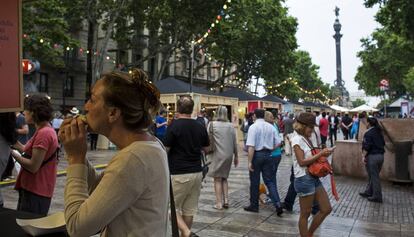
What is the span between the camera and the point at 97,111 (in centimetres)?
180

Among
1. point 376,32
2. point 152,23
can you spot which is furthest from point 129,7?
point 376,32

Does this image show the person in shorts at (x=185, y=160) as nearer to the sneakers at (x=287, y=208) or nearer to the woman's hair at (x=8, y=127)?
the woman's hair at (x=8, y=127)

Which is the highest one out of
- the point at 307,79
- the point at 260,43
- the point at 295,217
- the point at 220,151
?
the point at 307,79

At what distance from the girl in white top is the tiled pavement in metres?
1.06

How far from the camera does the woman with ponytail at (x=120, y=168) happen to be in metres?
1.69

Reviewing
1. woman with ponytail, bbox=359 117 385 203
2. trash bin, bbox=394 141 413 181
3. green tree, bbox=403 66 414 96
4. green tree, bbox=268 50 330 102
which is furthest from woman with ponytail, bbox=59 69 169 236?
green tree, bbox=268 50 330 102

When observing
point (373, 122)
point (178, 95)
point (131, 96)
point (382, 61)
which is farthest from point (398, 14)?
point (382, 61)

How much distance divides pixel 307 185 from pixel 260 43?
3741 centimetres

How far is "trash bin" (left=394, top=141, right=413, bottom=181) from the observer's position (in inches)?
422

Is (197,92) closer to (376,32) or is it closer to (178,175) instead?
(178,175)

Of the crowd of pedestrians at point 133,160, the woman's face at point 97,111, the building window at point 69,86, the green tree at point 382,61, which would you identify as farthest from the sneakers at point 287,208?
the green tree at point 382,61

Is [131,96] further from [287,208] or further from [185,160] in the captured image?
[287,208]

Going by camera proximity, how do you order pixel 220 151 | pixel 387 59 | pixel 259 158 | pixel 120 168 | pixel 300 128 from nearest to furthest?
pixel 120 168 → pixel 300 128 → pixel 259 158 → pixel 220 151 → pixel 387 59

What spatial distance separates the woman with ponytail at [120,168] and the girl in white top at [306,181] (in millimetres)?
3678
